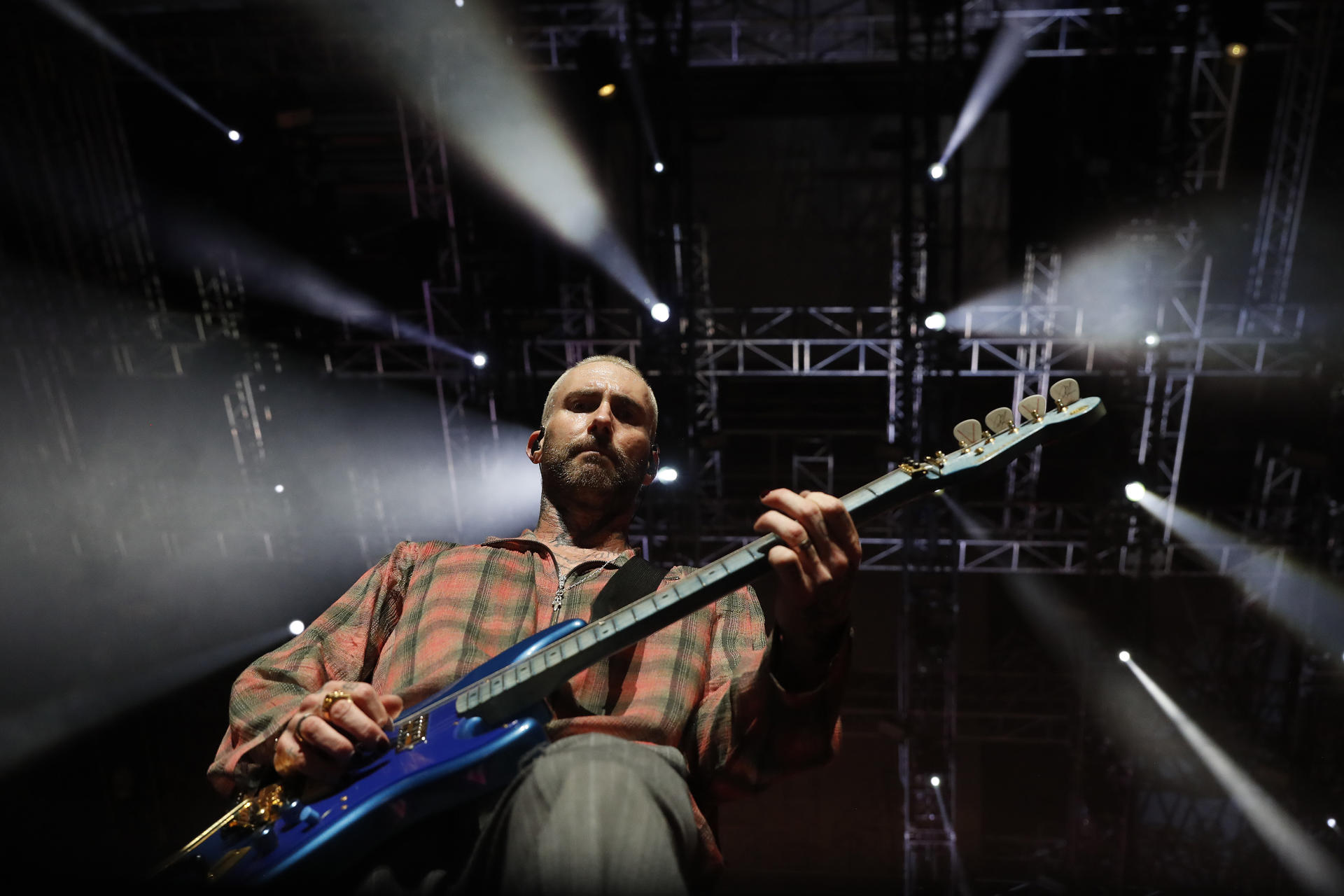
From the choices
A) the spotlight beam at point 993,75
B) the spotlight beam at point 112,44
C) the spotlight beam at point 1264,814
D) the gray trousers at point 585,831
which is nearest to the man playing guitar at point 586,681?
the gray trousers at point 585,831

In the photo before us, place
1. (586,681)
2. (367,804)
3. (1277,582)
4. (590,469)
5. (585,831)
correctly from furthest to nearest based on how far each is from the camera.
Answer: (1277,582), (590,469), (586,681), (367,804), (585,831)

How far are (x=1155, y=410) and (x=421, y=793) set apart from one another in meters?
6.52

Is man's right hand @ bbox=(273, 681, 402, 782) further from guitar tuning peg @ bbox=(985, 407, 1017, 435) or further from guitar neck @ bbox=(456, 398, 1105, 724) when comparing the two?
guitar tuning peg @ bbox=(985, 407, 1017, 435)

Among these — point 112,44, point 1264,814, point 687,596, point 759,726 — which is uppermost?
point 112,44

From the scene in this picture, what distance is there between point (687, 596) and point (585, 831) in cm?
52

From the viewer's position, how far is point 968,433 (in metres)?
1.70

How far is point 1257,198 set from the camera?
6879mm

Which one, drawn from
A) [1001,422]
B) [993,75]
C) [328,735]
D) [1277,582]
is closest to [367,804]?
[328,735]

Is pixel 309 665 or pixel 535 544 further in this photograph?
pixel 535 544

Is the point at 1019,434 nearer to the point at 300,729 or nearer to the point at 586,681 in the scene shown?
the point at 586,681

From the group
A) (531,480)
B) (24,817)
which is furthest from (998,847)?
(24,817)

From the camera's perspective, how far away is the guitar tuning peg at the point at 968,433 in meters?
1.70

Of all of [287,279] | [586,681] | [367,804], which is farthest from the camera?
[287,279]

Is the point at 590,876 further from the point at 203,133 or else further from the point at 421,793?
the point at 203,133
